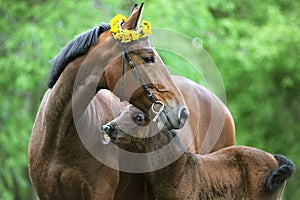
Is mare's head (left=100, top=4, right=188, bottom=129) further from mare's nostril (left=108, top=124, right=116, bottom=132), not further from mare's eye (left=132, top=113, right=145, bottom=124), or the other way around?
Result: mare's eye (left=132, top=113, right=145, bottom=124)

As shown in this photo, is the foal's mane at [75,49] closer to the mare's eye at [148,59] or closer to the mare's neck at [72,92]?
the mare's neck at [72,92]

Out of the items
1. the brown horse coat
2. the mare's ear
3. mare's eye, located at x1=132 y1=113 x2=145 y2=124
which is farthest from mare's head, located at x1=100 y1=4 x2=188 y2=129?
the brown horse coat

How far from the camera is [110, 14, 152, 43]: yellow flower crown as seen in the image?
5434 mm

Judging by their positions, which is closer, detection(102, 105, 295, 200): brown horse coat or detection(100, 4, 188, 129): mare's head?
detection(100, 4, 188, 129): mare's head

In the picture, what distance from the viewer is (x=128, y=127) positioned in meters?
6.16

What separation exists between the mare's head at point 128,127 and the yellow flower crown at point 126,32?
2.44 ft

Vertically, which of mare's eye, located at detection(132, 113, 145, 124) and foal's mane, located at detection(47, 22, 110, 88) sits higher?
foal's mane, located at detection(47, 22, 110, 88)

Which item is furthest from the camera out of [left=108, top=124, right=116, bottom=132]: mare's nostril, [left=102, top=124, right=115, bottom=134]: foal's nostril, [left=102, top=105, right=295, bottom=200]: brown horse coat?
[left=102, top=105, right=295, bottom=200]: brown horse coat

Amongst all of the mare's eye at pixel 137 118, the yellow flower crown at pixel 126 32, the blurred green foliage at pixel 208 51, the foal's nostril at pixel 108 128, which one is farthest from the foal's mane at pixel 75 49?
the blurred green foliage at pixel 208 51

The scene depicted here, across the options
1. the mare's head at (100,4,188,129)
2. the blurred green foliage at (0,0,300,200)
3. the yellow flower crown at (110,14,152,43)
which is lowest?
the blurred green foliage at (0,0,300,200)

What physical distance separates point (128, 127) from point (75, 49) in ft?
2.88


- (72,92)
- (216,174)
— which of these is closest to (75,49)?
(72,92)

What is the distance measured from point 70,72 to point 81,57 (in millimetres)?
144

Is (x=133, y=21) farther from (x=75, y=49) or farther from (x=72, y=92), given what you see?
(x=72, y=92)
